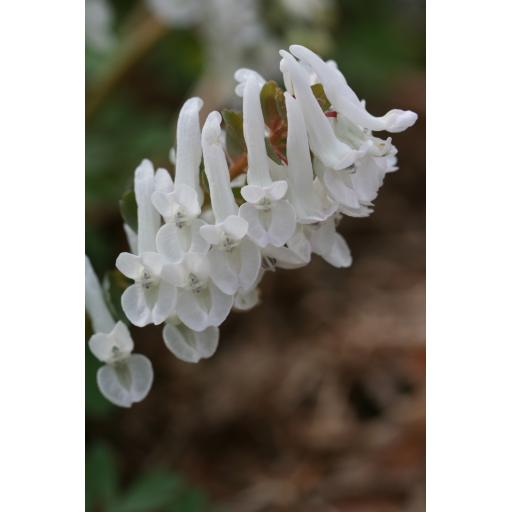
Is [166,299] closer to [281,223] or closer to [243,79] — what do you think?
[281,223]

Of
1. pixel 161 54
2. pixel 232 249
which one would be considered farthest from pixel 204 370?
pixel 232 249

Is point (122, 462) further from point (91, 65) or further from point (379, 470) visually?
point (91, 65)

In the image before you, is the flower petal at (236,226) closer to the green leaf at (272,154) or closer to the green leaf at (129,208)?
the green leaf at (272,154)

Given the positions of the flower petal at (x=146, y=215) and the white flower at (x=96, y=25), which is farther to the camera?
the white flower at (x=96, y=25)

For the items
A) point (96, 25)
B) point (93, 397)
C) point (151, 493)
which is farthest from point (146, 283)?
point (96, 25)

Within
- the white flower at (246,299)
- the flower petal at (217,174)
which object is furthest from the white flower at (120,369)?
the flower petal at (217,174)

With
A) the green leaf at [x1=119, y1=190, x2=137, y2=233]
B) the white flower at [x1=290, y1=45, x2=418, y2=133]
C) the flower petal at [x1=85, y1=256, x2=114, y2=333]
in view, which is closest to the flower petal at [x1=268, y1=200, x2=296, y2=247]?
the white flower at [x1=290, y1=45, x2=418, y2=133]

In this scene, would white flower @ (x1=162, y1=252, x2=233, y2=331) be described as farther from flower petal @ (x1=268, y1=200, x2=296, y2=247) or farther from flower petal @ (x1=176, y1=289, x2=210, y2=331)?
flower petal @ (x1=268, y1=200, x2=296, y2=247)
